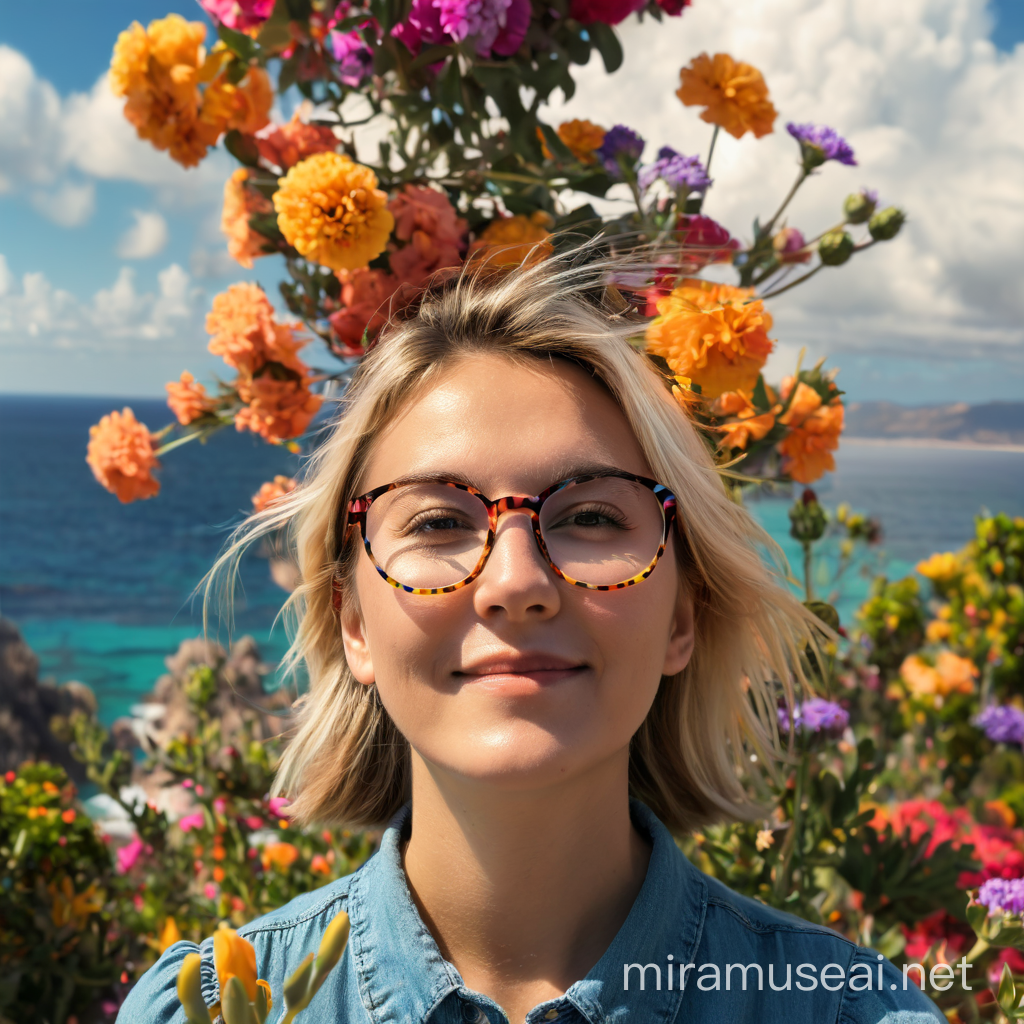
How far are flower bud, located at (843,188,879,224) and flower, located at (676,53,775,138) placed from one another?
0.25 meters

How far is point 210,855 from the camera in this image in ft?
8.36

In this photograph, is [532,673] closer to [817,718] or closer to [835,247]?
[817,718]

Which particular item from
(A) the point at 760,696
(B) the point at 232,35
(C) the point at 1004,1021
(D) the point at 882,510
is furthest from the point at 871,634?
(D) the point at 882,510

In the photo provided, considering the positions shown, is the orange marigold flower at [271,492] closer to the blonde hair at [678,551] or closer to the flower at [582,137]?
the blonde hair at [678,551]

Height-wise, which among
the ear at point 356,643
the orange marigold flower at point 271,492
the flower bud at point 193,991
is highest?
the orange marigold flower at point 271,492

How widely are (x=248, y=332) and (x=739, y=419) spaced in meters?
0.98

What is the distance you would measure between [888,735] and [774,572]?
1892 millimetres

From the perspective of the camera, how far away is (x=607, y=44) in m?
1.64

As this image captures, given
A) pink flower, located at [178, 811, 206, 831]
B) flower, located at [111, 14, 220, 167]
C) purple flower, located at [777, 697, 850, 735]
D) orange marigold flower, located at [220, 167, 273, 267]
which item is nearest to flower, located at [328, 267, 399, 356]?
orange marigold flower, located at [220, 167, 273, 267]

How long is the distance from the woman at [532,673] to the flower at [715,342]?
0.06 metres

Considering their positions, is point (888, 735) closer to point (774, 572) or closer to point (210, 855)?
point (774, 572)

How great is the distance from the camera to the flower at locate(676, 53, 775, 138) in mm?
1676

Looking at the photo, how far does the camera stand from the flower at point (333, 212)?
4.95 ft

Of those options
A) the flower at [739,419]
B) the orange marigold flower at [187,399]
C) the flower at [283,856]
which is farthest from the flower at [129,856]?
the flower at [739,419]
